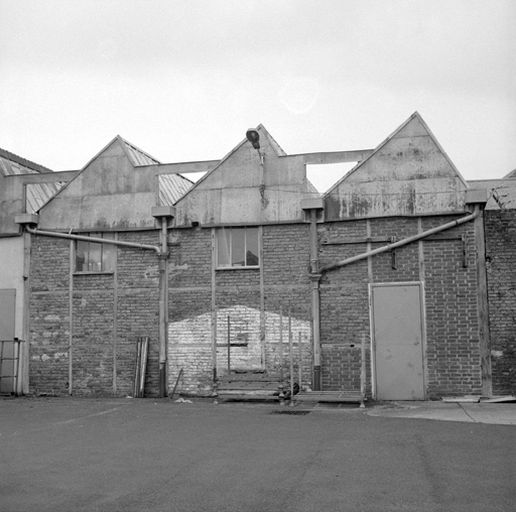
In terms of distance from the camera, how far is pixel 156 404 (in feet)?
49.3

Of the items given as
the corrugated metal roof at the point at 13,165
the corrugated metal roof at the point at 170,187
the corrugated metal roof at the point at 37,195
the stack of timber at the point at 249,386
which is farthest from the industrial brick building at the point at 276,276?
the corrugated metal roof at the point at 13,165

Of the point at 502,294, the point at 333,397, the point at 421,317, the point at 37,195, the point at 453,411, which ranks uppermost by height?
the point at 37,195

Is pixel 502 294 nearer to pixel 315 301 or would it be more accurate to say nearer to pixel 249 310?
pixel 315 301

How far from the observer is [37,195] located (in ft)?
62.0

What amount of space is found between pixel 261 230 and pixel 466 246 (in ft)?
15.1

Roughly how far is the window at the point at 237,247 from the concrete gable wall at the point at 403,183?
191 centimetres

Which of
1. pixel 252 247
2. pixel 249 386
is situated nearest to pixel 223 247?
pixel 252 247

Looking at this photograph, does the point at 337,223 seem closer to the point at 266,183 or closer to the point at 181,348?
the point at 266,183

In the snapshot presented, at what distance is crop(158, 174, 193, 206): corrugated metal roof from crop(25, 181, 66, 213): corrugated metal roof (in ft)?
9.05

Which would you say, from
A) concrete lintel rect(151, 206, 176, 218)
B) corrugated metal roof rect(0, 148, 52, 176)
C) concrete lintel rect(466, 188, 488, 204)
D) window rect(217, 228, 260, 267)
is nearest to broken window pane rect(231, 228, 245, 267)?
window rect(217, 228, 260, 267)

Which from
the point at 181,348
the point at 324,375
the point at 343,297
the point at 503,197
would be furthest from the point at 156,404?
the point at 503,197

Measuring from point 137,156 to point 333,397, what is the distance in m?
8.24

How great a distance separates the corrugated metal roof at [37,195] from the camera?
722 inches

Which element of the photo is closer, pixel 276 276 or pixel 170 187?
pixel 276 276
